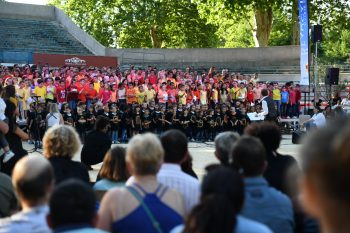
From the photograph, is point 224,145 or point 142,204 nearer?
point 142,204

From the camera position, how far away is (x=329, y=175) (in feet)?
4.17

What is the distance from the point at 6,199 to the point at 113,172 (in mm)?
922

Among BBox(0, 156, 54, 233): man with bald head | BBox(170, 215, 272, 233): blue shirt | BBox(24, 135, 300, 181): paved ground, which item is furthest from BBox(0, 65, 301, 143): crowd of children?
BBox(170, 215, 272, 233): blue shirt

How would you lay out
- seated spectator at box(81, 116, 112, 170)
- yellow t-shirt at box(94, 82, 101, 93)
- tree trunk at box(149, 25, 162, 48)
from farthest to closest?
tree trunk at box(149, 25, 162, 48) → yellow t-shirt at box(94, 82, 101, 93) → seated spectator at box(81, 116, 112, 170)

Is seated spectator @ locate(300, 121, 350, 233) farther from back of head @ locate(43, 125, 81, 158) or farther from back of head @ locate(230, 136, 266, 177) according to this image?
back of head @ locate(43, 125, 81, 158)

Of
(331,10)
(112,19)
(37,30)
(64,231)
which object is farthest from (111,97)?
(112,19)

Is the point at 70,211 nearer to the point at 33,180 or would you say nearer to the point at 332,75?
the point at 33,180

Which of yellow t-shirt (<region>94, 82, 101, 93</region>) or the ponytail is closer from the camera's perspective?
the ponytail

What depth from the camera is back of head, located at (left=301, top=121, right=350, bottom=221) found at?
49.9 inches

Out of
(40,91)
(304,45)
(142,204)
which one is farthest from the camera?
(304,45)

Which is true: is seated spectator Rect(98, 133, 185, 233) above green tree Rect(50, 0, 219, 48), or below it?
below

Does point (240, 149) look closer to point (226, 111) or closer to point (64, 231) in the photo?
point (64, 231)

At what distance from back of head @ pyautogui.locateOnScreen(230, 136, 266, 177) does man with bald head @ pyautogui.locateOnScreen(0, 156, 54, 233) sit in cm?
119

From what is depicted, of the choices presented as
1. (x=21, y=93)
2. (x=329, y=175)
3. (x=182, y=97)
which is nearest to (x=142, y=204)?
(x=329, y=175)
